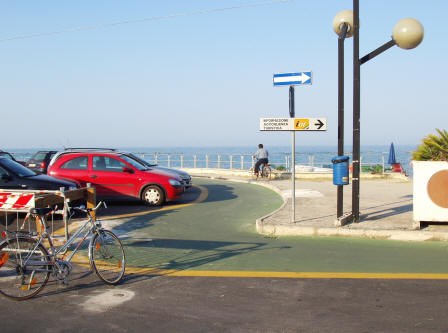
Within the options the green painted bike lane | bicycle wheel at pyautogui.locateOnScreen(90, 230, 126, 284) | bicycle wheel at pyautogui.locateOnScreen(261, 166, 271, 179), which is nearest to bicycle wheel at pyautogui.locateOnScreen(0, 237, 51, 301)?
bicycle wheel at pyautogui.locateOnScreen(90, 230, 126, 284)

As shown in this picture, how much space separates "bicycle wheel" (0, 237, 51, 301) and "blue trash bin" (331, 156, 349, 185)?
226 inches

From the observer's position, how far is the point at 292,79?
9.10 metres

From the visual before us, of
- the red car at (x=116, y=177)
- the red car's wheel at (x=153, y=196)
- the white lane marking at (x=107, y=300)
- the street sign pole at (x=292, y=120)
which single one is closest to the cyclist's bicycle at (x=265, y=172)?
the red car at (x=116, y=177)

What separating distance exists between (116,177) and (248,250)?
21.1ft

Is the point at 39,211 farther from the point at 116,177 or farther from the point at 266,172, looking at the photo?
the point at 266,172

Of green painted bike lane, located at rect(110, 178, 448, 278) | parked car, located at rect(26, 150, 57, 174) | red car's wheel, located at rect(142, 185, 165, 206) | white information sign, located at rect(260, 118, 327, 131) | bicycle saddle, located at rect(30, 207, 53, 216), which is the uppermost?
white information sign, located at rect(260, 118, 327, 131)

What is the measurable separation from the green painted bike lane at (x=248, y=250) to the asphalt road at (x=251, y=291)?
2 centimetres

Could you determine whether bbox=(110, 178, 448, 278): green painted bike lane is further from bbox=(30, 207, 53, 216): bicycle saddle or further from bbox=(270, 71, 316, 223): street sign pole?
bbox=(30, 207, 53, 216): bicycle saddle

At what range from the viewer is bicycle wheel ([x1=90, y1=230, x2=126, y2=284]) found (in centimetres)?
555

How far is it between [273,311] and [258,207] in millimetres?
7974

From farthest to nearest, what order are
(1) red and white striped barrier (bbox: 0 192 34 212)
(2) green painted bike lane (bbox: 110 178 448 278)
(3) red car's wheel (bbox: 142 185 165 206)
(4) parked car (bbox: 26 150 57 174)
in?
(4) parked car (bbox: 26 150 57 174), (3) red car's wheel (bbox: 142 185 165 206), (1) red and white striped barrier (bbox: 0 192 34 212), (2) green painted bike lane (bbox: 110 178 448 278)

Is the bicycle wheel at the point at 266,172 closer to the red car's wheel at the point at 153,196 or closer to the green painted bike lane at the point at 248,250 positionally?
the red car's wheel at the point at 153,196

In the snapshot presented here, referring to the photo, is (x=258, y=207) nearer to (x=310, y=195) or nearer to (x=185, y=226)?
(x=310, y=195)

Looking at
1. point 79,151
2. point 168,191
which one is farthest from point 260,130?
point 79,151
